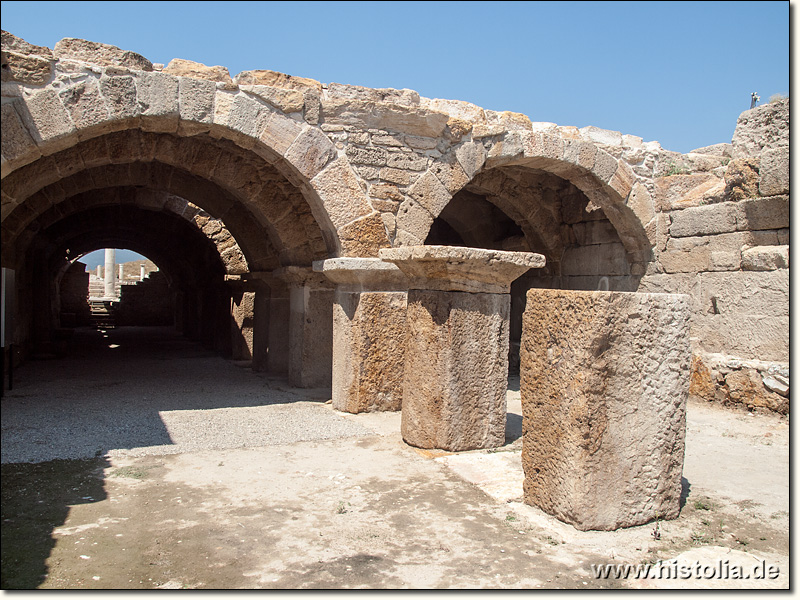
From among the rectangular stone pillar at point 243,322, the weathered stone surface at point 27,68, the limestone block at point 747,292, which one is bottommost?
the rectangular stone pillar at point 243,322

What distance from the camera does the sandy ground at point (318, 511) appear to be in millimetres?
2607

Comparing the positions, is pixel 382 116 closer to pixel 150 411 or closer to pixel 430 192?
pixel 430 192

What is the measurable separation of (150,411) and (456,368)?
120 inches

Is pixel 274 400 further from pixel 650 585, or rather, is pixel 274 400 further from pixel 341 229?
pixel 650 585

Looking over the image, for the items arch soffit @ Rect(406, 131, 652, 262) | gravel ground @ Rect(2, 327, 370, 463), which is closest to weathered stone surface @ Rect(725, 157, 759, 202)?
arch soffit @ Rect(406, 131, 652, 262)

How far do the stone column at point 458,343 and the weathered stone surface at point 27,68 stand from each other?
2866 millimetres

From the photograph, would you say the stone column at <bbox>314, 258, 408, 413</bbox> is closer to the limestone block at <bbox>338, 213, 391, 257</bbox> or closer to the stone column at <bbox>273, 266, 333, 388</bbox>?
the limestone block at <bbox>338, 213, 391, 257</bbox>

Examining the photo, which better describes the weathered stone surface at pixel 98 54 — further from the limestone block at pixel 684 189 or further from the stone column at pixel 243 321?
the limestone block at pixel 684 189

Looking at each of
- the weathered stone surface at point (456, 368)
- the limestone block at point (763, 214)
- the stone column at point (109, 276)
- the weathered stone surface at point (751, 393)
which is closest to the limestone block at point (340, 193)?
the weathered stone surface at point (456, 368)

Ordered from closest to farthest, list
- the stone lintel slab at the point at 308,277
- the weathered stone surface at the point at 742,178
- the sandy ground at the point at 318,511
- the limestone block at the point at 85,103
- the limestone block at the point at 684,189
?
the sandy ground at the point at 318,511, the limestone block at the point at 85,103, the weathered stone surface at the point at 742,178, the stone lintel slab at the point at 308,277, the limestone block at the point at 684,189

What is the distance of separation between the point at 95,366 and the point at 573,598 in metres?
8.15

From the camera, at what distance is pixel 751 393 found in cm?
629

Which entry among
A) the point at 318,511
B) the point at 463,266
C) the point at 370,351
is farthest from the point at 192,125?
the point at 318,511

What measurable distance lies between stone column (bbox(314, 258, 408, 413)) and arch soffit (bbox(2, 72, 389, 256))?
23 cm
